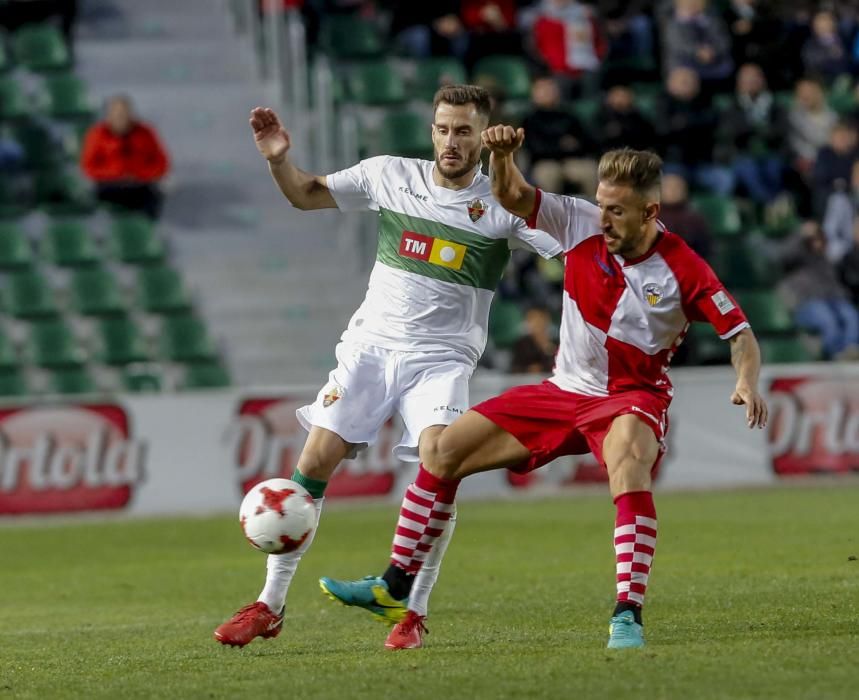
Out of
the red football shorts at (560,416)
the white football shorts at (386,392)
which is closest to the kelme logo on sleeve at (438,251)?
the white football shorts at (386,392)

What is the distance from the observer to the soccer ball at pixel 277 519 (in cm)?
712

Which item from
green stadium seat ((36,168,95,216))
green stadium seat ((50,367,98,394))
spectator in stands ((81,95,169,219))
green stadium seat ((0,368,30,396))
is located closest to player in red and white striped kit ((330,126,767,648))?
green stadium seat ((50,367,98,394))

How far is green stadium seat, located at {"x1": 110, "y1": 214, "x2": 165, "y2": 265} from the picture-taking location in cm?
1730

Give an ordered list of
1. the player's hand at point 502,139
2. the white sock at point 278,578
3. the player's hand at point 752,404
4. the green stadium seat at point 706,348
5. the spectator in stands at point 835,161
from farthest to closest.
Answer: the spectator in stands at point 835,161 → the green stadium seat at point 706,348 → the white sock at point 278,578 → the player's hand at point 502,139 → the player's hand at point 752,404

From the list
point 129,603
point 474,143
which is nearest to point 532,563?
point 129,603

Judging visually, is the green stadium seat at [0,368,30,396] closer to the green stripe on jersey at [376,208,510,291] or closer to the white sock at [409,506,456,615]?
the green stripe on jersey at [376,208,510,291]

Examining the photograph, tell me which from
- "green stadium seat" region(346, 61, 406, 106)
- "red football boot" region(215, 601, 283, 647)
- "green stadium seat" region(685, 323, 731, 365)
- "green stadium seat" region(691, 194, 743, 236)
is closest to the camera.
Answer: "red football boot" region(215, 601, 283, 647)

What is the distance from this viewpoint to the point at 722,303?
680cm

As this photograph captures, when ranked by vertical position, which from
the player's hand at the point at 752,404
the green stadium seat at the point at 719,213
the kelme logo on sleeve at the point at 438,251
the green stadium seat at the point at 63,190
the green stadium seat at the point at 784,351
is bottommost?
the green stadium seat at the point at 784,351

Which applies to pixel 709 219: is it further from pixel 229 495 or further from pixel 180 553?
pixel 180 553

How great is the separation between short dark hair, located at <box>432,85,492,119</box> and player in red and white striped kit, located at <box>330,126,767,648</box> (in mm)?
413

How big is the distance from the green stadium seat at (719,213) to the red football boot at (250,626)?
471 inches

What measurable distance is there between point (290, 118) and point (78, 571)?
27.9 feet

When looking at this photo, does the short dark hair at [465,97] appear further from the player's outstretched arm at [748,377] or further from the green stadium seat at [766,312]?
the green stadium seat at [766,312]
